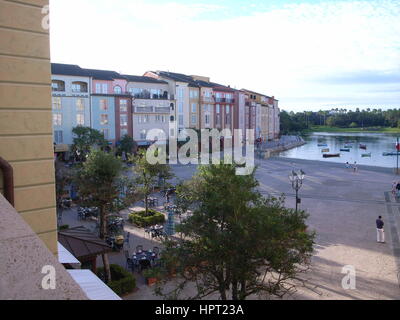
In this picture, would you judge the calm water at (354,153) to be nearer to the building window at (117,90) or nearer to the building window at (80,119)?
the building window at (117,90)

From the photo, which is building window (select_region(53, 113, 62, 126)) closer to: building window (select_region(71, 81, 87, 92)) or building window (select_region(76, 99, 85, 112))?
building window (select_region(76, 99, 85, 112))

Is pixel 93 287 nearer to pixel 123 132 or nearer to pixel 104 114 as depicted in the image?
pixel 104 114

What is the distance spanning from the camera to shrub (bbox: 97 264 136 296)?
10.4 metres

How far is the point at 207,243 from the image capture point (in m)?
7.68

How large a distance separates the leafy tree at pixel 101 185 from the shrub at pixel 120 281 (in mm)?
2466

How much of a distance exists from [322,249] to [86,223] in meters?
11.5

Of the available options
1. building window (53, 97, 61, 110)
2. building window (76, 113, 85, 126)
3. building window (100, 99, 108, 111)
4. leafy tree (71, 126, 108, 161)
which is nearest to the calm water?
building window (100, 99, 108, 111)

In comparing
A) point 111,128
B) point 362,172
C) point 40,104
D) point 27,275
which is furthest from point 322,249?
point 111,128

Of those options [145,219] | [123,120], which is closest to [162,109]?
[123,120]

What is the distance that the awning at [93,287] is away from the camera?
4.31 meters

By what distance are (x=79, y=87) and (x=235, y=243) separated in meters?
38.1

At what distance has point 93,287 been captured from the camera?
473 centimetres
